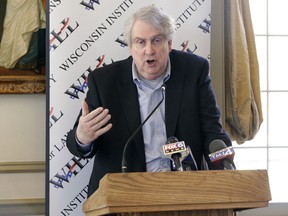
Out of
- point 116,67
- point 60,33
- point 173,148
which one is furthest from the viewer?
point 60,33

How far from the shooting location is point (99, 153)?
2885mm

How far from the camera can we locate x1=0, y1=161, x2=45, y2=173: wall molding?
3.42 metres

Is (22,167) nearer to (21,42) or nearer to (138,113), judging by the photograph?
(21,42)


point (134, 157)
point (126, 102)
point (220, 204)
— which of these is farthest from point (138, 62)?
point (220, 204)

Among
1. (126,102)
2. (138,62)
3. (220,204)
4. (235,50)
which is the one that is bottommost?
(220,204)

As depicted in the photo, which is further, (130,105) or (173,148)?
(130,105)

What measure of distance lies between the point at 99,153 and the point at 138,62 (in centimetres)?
48

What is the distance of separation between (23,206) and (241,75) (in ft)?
4.98

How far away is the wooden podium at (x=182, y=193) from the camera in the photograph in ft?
5.81

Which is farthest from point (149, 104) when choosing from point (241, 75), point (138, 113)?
point (241, 75)

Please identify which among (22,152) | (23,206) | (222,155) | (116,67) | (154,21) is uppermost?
(154,21)

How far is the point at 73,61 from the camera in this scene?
127 inches

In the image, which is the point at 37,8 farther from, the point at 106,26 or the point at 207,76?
the point at 207,76

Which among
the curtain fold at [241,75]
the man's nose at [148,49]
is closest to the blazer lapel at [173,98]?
the man's nose at [148,49]
